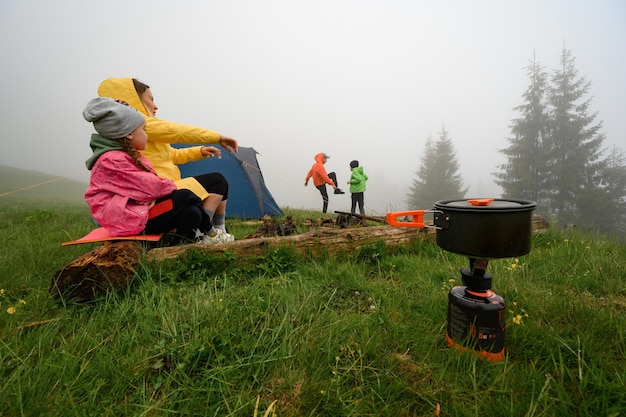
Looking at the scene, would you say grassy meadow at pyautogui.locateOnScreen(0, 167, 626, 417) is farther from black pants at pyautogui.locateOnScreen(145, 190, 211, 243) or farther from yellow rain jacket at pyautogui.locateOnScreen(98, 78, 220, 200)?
yellow rain jacket at pyautogui.locateOnScreen(98, 78, 220, 200)

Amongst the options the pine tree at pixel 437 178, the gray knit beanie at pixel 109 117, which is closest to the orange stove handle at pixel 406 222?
the gray knit beanie at pixel 109 117

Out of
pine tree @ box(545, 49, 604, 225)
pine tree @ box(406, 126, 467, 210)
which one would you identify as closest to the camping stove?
pine tree @ box(545, 49, 604, 225)

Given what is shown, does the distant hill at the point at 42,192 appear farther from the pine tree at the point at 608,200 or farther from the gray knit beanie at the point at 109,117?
the pine tree at the point at 608,200

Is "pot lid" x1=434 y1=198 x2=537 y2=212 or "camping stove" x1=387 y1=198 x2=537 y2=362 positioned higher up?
"pot lid" x1=434 y1=198 x2=537 y2=212

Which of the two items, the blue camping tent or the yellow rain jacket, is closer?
the yellow rain jacket

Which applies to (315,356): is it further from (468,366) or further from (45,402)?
(45,402)

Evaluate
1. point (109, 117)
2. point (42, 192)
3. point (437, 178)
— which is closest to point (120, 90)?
point (109, 117)

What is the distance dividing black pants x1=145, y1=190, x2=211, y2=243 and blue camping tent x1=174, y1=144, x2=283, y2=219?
388cm

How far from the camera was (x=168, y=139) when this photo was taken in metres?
2.73

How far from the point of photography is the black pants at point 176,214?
2.37 metres

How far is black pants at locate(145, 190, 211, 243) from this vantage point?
7.79 ft

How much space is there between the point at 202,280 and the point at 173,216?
73 centimetres

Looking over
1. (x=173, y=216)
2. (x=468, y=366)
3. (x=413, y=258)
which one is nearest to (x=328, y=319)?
(x=468, y=366)

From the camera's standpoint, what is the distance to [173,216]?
242cm
